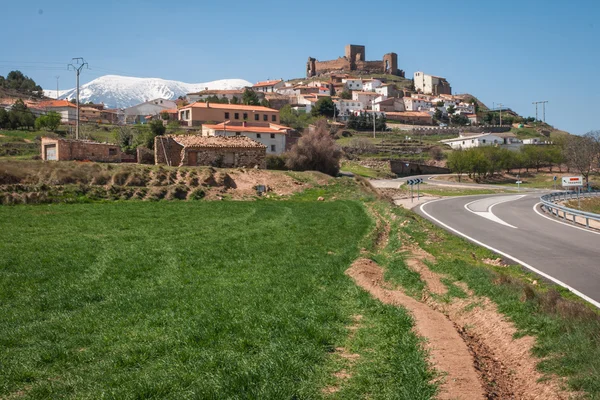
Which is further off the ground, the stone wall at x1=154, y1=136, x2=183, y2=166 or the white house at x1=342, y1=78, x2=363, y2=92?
the white house at x1=342, y1=78, x2=363, y2=92

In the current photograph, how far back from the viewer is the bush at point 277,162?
55625 millimetres

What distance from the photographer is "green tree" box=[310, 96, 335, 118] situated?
13975 cm

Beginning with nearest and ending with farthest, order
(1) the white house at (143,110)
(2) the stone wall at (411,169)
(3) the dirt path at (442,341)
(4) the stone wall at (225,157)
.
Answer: (3) the dirt path at (442,341)
(4) the stone wall at (225,157)
(2) the stone wall at (411,169)
(1) the white house at (143,110)

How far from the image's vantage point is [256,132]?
221ft

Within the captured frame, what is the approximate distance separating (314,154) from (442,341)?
48.7 m

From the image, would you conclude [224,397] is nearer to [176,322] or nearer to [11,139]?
[176,322]

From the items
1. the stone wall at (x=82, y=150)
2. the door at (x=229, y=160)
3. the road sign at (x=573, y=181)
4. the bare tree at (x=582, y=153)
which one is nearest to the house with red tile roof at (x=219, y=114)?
the door at (x=229, y=160)

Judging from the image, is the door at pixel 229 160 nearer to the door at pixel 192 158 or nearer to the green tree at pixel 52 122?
the door at pixel 192 158

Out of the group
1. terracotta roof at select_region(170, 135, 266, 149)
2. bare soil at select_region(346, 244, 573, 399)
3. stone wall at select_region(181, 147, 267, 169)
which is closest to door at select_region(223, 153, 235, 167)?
stone wall at select_region(181, 147, 267, 169)

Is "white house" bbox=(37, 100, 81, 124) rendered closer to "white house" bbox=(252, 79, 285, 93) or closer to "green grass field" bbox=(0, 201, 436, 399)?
"white house" bbox=(252, 79, 285, 93)

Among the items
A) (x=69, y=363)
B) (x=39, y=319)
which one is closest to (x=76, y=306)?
(x=39, y=319)

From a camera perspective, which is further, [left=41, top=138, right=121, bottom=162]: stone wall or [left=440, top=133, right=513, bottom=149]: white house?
[left=440, top=133, right=513, bottom=149]: white house

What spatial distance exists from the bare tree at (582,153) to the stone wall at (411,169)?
20.5m

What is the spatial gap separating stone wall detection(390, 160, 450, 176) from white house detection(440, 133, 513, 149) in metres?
20.2
